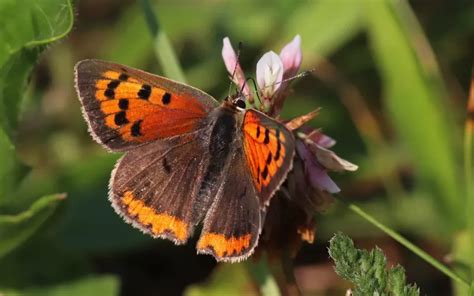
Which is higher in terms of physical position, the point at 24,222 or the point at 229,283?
the point at 24,222

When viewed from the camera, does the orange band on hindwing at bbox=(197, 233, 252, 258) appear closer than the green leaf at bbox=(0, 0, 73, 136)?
Yes

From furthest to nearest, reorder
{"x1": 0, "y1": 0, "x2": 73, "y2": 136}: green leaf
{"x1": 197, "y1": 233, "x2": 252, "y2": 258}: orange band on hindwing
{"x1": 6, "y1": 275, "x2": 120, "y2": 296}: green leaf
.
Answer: {"x1": 6, "y1": 275, "x2": 120, "y2": 296}: green leaf, {"x1": 0, "y1": 0, "x2": 73, "y2": 136}: green leaf, {"x1": 197, "y1": 233, "x2": 252, "y2": 258}: orange band on hindwing

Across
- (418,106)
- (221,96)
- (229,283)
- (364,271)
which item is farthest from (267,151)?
(221,96)

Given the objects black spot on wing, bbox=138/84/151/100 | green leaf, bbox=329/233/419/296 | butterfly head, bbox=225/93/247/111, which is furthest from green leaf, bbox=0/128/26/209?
green leaf, bbox=329/233/419/296

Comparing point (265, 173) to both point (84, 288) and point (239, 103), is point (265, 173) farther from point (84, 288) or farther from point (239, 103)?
point (84, 288)

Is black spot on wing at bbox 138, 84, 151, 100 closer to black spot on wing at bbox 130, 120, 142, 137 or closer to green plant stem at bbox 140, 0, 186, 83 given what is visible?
black spot on wing at bbox 130, 120, 142, 137

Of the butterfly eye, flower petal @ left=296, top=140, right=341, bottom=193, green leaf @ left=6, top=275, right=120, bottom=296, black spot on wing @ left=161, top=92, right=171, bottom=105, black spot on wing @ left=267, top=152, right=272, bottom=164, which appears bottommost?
green leaf @ left=6, top=275, right=120, bottom=296
